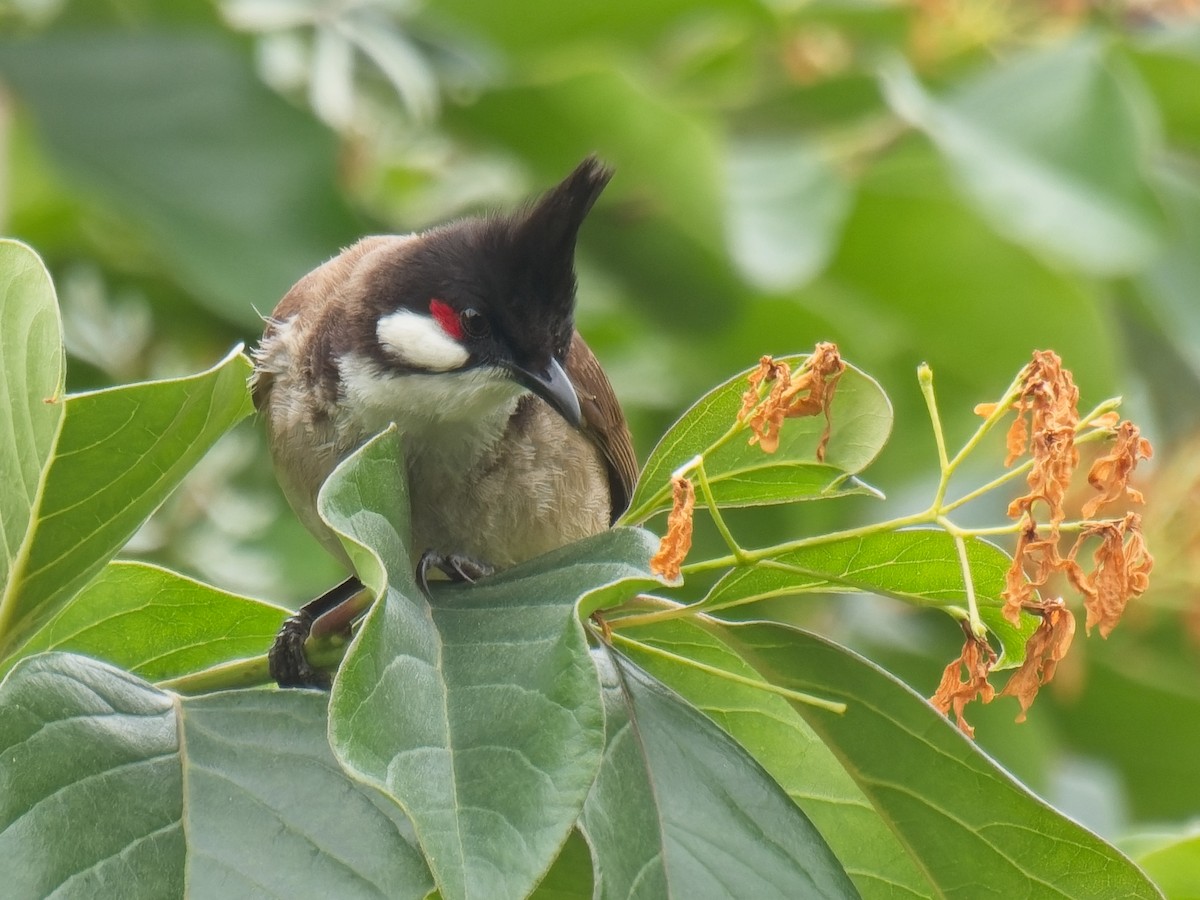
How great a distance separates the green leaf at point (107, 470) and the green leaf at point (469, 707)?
166 millimetres

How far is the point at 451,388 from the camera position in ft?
8.41

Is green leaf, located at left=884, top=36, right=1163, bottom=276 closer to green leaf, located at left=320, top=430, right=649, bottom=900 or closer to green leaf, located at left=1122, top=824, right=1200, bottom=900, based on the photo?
green leaf, located at left=1122, top=824, right=1200, bottom=900

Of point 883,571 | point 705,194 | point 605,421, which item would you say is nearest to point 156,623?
point 883,571

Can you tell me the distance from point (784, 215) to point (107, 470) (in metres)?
2.23

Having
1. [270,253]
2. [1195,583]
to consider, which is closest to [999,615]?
[1195,583]

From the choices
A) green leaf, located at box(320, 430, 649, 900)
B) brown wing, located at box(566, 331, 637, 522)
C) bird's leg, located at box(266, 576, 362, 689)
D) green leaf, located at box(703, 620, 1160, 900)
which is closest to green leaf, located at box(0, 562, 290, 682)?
bird's leg, located at box(266, 576, 362, 689)

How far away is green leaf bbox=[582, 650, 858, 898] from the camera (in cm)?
133

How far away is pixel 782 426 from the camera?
1477 millimetres

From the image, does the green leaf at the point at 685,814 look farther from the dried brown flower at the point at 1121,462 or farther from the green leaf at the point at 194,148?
the green leaf at the point at 194,148

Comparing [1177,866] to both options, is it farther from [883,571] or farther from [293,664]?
[293,664]

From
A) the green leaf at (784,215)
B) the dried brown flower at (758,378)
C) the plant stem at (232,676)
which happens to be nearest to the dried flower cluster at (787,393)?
the dried brown flower at (758,378)

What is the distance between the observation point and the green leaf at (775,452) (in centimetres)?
146

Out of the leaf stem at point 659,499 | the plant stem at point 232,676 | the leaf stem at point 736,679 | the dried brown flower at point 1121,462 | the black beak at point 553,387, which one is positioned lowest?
the black beak at point 553,387

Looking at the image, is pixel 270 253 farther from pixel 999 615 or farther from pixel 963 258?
pixel 999 615
